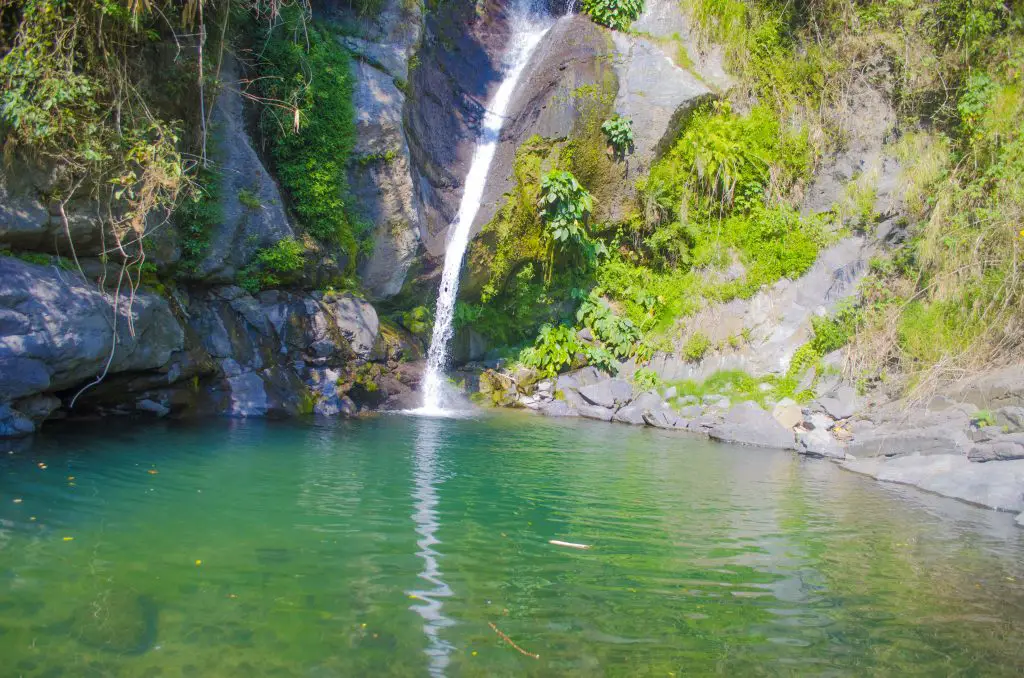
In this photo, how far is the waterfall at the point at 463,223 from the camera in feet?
45.8

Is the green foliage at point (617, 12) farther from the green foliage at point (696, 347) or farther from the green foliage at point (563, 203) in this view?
the green foliage at point (696, 347)

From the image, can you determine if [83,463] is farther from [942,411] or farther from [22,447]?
[942,411]

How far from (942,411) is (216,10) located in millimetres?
12633

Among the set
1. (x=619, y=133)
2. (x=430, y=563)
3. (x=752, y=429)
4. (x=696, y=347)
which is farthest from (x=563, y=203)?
(x=430, y=563)

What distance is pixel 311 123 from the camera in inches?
470

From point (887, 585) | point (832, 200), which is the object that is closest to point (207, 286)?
point (887, 585)

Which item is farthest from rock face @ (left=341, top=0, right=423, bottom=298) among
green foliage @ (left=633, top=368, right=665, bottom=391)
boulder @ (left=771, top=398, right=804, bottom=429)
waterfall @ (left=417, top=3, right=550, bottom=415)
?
boulder @ (left=771, top=398, right=804, bottom=429)

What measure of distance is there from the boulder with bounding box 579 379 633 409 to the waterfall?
3.08 meters

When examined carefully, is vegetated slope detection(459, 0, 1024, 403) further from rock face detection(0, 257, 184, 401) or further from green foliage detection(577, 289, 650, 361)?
rock face detection(0, 257, 184, 401)

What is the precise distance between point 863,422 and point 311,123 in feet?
35.9

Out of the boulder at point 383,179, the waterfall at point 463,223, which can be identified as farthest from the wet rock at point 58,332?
the waterfall at point 463,223

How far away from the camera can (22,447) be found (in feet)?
23.1

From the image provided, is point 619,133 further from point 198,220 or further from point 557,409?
point 198,220

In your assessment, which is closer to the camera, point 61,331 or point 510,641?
point 510,641
